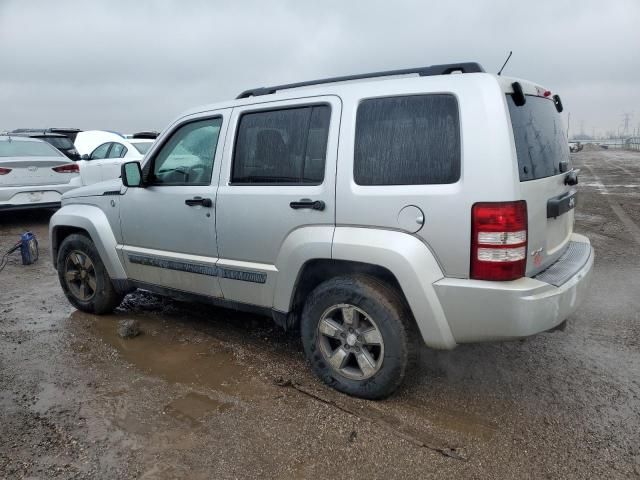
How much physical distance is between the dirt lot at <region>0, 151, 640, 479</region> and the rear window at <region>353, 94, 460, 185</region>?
4.67 feet

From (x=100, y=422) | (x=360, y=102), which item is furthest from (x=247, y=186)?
(x=100, y=422)

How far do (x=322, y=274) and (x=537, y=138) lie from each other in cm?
157

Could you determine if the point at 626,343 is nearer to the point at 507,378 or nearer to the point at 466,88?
the point at 507,378

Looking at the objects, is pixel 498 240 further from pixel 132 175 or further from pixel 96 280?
pixel 96 280

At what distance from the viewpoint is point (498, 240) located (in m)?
2.67

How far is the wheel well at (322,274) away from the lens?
3.13 m

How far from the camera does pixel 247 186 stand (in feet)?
11.7

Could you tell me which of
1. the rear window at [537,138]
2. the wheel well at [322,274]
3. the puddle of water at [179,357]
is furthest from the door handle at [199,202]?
the rear window at [537,138]

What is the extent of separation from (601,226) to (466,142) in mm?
7150

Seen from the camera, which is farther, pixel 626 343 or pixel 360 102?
pixel 626 343

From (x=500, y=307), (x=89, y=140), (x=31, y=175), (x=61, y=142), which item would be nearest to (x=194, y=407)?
(x=500, y=307)

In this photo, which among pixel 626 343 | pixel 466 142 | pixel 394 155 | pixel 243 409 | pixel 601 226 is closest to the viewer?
pixel 466 142

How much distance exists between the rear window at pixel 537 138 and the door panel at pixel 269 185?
3.47ft

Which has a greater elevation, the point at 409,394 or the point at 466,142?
the point at 466,142
